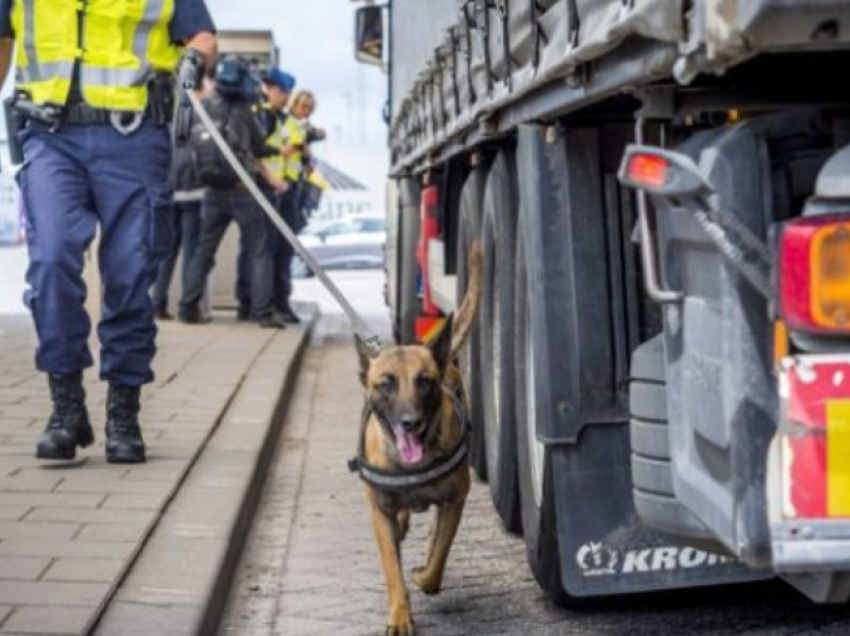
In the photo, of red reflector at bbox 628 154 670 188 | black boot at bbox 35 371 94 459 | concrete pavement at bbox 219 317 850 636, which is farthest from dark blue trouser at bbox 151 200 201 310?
red reflector at bbox 628 154 670 188

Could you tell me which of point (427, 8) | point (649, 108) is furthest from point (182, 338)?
point (649, 108)

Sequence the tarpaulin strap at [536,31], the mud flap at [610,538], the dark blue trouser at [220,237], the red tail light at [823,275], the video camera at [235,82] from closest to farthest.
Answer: the red tail light at [823,275], the tarpaulin strap at [536,31], the mud flap at [610,538], the video camera at [235,82], the dark blue trouser at [220,237]

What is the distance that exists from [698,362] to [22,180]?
13.1 feet

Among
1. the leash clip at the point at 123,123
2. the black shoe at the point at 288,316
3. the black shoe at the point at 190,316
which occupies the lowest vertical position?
the black shoe at the point at 288,316

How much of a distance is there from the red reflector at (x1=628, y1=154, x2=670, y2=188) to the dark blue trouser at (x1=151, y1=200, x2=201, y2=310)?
11956 millimetres

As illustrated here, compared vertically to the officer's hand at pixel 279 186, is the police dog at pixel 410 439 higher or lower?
lower

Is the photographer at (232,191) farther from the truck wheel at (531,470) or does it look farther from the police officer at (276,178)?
the truck wheel at (531,470)

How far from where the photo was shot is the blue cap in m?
16.1

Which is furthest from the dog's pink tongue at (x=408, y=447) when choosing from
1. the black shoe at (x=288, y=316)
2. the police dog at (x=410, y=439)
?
the black shoe at (x=288, y=316)

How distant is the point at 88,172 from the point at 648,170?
4027 mm

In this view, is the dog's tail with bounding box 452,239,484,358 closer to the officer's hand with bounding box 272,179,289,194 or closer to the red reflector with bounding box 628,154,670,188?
the red reflector with bounding box 628,154,670,188

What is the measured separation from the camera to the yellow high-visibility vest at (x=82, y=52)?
7.30 meters

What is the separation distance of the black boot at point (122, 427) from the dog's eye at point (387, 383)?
190 cm

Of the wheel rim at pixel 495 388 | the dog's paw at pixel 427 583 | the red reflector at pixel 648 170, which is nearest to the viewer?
the red reflector at pixel 648 170
